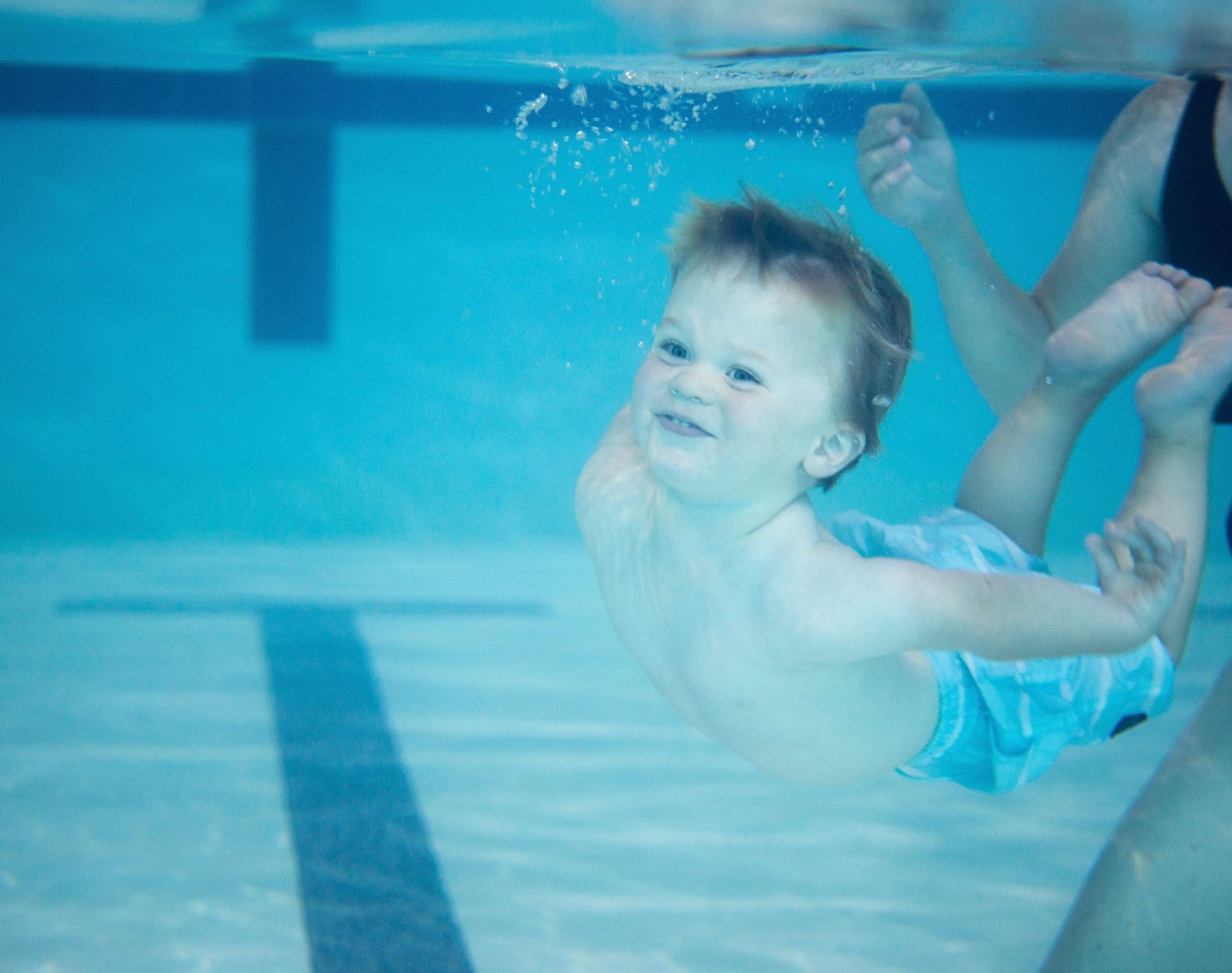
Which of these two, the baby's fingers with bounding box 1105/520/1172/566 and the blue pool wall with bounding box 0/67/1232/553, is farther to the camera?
the blue pool wall with bounding box 0/67/1232/553

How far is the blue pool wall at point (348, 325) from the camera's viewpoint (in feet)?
32.1

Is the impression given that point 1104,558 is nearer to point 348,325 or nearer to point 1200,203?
point 1200,203

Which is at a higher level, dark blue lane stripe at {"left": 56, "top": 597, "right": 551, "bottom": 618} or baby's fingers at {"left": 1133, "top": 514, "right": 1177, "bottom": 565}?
baby's fingers at {"left": 1133, "top": 514, "right": 1177, "bottom": 565}

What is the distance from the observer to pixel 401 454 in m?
10.2

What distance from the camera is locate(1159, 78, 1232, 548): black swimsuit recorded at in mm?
2812

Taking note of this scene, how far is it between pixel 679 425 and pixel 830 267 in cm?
45

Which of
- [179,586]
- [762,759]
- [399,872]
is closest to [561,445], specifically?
[179,586]

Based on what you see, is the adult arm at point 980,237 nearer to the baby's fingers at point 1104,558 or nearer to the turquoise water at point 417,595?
the turquoise water at point 417,595

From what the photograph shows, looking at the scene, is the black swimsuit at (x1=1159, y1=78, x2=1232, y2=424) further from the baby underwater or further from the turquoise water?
the turquoise water

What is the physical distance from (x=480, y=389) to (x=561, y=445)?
2.87ft

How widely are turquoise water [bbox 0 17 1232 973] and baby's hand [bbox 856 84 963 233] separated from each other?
0.32 metres

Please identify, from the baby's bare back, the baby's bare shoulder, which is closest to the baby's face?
the baby's bare back

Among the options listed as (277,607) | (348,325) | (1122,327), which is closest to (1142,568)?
(1122,327)

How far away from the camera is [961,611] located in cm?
222
